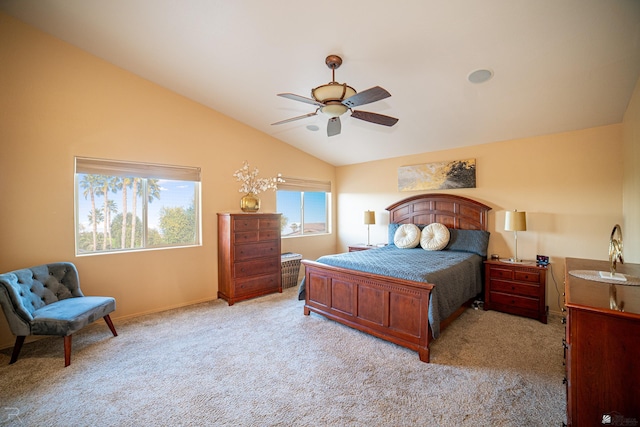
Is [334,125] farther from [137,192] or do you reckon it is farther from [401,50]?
[137,192]

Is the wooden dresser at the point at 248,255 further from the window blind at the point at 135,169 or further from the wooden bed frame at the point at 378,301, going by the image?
the wooden bed frame at the point at 378,301

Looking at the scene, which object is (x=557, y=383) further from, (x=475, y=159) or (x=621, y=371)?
(x=475, y=159)

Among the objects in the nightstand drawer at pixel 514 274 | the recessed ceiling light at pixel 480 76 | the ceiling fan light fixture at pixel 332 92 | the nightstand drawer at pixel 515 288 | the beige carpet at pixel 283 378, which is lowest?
the beige carpet at pixel 283 378

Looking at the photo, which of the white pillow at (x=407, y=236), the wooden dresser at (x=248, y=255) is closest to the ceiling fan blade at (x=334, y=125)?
the wooden dresser at (x=248, y=255)

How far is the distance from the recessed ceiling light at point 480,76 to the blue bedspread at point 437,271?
204 cm

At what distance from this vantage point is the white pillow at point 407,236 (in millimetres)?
4430

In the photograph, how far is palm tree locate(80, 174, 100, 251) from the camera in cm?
327

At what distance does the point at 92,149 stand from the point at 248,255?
2.37 m

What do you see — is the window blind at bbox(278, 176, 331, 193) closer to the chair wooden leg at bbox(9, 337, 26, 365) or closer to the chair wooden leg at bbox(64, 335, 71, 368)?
the chair wooden leg at bbox(64, 335, 71, 368)

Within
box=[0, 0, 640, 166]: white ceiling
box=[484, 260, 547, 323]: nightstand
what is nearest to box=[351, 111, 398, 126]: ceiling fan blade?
box=[0, 0, 640, 166]: white ceiling

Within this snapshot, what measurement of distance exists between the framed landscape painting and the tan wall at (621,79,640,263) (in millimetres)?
1621

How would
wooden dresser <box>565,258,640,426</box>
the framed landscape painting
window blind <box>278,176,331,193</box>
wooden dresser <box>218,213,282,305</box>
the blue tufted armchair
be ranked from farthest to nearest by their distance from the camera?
window blind <box>278,176,331,193</box> → the framed landscape painting → wooden dresser <box>218,213,282,305</box> → the blue tufted armchair → wooden dresser <box>565,258,640,426</box>

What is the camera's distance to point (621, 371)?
1244mm

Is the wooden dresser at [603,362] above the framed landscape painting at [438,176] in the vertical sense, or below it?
below
